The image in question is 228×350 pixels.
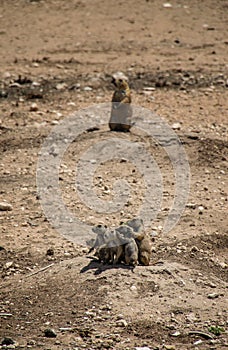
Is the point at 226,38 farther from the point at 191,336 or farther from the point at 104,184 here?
the point at 191,336

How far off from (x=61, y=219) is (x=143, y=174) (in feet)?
5.51

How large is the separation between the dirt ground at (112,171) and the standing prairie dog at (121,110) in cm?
18

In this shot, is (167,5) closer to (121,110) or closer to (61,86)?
(61,86)

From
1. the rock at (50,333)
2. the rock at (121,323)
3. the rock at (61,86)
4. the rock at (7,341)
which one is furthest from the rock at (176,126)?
the rock at (7,341)

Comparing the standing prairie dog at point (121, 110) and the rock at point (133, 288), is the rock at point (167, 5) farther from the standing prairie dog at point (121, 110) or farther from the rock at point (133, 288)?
the rock at point (133, 288)

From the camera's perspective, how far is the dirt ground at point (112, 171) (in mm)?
7008

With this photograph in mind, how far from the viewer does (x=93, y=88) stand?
13.8 m

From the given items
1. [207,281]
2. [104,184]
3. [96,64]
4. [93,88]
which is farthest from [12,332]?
[96,64]

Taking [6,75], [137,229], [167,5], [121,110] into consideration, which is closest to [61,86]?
[6,75]

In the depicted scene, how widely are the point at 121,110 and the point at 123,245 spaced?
462 centimetres

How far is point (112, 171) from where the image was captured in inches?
413

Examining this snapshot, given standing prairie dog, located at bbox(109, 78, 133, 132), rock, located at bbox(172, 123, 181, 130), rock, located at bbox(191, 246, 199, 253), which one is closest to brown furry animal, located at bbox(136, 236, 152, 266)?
rock, located at bbox(191, 246, 199, 253)

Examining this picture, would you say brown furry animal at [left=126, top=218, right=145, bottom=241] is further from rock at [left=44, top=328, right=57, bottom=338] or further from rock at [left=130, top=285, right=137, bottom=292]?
rock at [left=44, top=328, right=57, bottom=338]

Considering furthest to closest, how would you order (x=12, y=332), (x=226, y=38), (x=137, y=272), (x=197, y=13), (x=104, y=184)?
(x=197, y=13) → (x=226, y=38) → (x=104, y=184) → (x=137, y=272) → (x=12, y=332)
